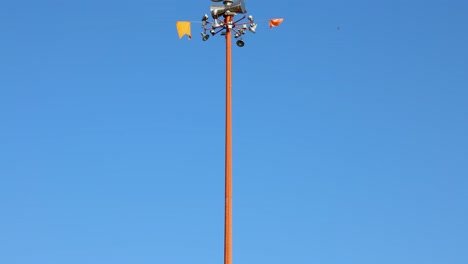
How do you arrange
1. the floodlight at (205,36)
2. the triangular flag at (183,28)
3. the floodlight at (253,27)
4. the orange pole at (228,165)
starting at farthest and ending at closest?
the triangular flag at (183,28), the floodlight at (253,27), the floodlight at (205,36), the orange pole at (228,165)

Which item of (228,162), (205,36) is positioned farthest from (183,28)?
(228,162)

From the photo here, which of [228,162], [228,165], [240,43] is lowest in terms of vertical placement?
[228,165]

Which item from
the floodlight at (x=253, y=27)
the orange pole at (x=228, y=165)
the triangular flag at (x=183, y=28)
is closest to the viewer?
the orange pole at (x=228, y=165)

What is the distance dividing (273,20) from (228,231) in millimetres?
9388

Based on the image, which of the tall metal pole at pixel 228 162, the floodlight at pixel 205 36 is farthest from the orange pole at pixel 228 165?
the floodlight at pixel 205 36

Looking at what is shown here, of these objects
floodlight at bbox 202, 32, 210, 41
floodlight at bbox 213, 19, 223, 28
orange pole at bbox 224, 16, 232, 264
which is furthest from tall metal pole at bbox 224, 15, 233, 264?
floodlight at bbox 202, 32, 210, 41

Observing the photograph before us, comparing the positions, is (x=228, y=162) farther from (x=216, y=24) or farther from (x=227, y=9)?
(x=227, y=9)

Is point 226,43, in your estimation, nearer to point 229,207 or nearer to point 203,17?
point 203,17

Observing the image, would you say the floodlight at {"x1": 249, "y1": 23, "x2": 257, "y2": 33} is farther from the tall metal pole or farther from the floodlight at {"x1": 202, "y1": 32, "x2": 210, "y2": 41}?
the floodlight at {"x1": 202, "y1": 32, "x2": 210, "y2": 41}

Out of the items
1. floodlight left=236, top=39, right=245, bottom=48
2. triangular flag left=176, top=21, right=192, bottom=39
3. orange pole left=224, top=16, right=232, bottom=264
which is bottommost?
orange pole left=224, top=16, right=232, bottom=264

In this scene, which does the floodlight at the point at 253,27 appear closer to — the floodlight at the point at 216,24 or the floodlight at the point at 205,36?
the floodlight at the point at 216,24

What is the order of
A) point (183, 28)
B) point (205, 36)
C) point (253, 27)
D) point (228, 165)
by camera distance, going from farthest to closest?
point (183, 28)
point (253, 27)
point (205, 36)
point (228, 165)

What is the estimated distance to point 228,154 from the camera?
35875 mm

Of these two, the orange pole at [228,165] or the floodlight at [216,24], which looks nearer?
the orange pole at [228,165]
